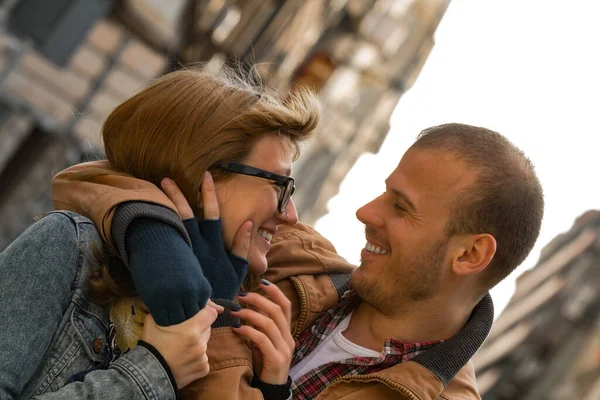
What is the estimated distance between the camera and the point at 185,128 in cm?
259

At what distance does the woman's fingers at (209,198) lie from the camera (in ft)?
8.48

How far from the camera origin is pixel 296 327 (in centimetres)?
312

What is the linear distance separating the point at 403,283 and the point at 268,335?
84 cm

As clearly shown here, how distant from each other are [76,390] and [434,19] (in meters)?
28.8

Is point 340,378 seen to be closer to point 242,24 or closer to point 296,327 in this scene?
point 296,327

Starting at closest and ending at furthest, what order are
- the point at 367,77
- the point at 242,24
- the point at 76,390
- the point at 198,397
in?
the point at 76,390, the point at 198,397, the point at 242,24, the point at 367,77

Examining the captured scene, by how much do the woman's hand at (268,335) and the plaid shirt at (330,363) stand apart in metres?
0.46

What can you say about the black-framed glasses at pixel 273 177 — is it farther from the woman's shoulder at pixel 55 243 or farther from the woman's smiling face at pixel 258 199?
the woman's shoulder at pixel 55 243

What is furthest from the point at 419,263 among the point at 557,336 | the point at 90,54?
the point at 557,336

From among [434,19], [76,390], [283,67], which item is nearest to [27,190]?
[283,67]

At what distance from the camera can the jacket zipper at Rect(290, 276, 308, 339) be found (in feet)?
10.0

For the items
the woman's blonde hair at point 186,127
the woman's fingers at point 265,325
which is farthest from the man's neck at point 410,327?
the woman's blonde hair at point 186,127

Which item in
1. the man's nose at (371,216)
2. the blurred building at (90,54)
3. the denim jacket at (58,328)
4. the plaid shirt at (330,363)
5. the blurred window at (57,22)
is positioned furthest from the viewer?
the blurred building at (90,54)

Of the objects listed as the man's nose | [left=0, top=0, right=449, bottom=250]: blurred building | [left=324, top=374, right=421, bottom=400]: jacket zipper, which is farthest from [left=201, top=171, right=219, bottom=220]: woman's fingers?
[left=0, top=0, right=449, bottom=250]: blurred building
